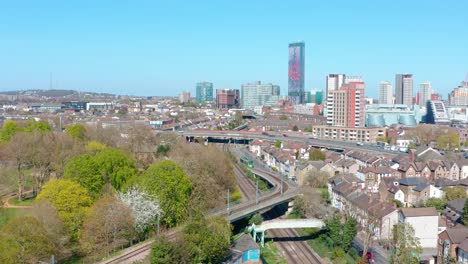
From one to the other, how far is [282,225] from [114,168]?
6560mm

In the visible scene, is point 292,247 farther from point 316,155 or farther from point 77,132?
point 77,132

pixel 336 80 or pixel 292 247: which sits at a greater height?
pixel 336 80

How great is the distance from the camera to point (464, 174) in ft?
88.0

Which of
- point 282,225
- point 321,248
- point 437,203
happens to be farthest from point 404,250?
point 437,203

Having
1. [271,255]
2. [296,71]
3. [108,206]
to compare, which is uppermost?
[296,71]

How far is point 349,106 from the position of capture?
47406 millimetres

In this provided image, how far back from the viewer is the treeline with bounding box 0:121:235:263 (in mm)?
11780

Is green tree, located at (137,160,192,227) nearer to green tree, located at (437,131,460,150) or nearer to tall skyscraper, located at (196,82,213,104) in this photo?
green tree, located at (437,131,460,150)

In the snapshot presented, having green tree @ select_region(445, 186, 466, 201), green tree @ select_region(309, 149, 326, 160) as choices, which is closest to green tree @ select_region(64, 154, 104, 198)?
green tree @ select_region(445, 186, 466, 201)

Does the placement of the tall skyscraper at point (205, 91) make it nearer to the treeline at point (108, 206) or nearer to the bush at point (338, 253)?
the treeline at point (108, 206)

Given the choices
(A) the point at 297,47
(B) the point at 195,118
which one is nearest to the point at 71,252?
(B) the point at 195,118

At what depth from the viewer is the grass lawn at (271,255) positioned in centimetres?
1589

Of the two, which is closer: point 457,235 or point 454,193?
point 457,235

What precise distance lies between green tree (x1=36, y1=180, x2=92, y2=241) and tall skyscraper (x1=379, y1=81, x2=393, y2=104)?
274 feet
